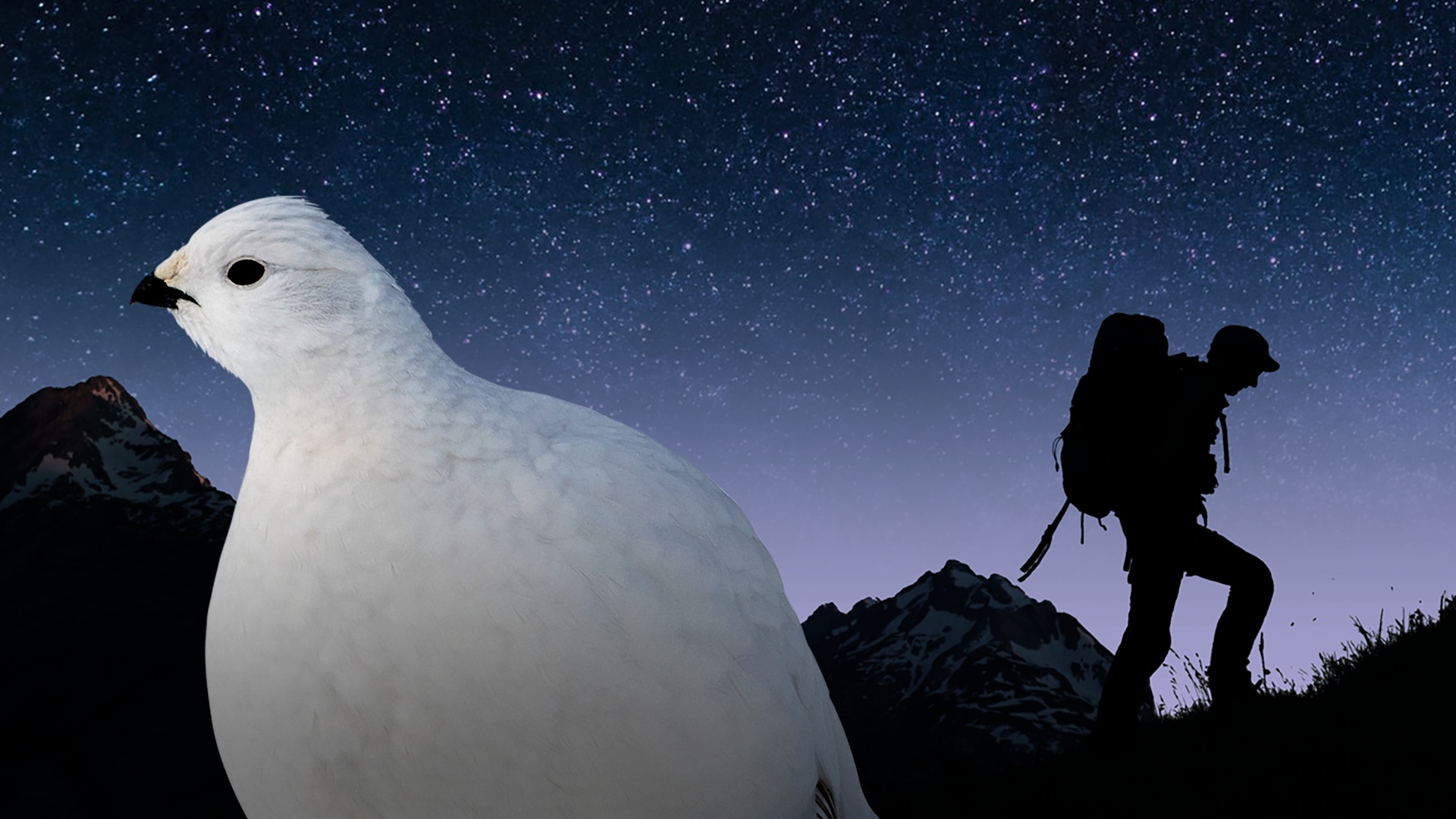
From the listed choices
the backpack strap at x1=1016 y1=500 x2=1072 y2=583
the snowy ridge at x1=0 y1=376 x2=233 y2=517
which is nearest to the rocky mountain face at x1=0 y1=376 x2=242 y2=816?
the snowy ridge at x1=0 y1=376 x2=233 y2=517

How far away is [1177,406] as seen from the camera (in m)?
4.20

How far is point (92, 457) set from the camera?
338 ft

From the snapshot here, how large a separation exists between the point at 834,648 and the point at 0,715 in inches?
3202

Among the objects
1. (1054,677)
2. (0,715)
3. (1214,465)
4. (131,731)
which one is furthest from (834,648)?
(1214,465)

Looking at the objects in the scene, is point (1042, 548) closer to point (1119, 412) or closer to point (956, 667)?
point (1119, 412)

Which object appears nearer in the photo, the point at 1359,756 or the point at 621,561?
the point at 621,561

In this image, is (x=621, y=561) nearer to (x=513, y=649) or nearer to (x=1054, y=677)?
(x=513, y=649)

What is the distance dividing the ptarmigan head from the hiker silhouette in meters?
3.83

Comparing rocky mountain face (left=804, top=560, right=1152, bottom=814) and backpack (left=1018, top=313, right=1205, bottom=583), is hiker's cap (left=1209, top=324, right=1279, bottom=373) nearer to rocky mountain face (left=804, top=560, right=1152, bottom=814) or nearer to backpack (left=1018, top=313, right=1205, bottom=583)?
backpack (left=1018, top=313, right=1205, bottom=583)

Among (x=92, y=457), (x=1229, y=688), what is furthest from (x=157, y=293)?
(x=92, y=457)

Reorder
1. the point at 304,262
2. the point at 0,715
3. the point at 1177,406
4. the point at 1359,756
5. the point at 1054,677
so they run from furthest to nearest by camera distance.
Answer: the point at 1054,677 < the point at 0,715 < the point at 1177,406 < the point at 1359,756 < the point at 304,262

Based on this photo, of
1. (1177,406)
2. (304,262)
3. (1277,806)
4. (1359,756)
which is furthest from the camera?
(1177,406)

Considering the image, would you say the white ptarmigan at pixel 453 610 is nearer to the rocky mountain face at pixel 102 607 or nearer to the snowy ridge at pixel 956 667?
the rocky mountain face at pixel 102 607

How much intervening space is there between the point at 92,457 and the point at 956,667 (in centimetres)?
11502
